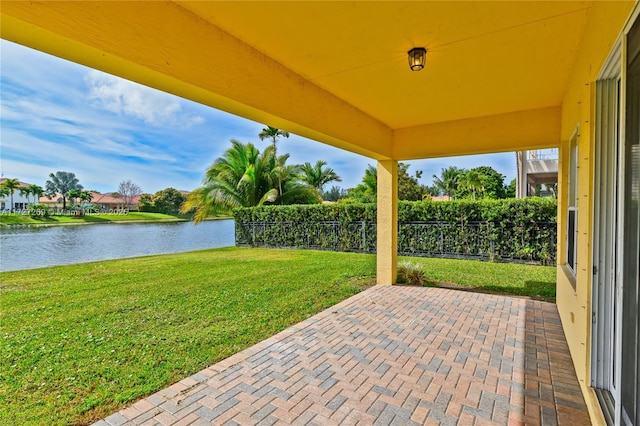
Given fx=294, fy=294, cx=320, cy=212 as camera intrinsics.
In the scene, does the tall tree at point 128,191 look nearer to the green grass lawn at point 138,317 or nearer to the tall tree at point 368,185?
the green grass lawn at point 138,317

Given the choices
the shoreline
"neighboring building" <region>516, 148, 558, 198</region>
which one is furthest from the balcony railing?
the shoreline

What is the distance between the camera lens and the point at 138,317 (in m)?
4.63

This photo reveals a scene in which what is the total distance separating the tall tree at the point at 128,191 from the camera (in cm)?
2164

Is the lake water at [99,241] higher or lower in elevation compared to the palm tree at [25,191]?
lower

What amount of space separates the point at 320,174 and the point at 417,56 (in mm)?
23035

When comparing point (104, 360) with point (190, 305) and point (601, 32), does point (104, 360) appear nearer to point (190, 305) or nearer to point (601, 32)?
point (190, 305)

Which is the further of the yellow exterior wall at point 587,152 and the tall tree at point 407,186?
the tall tree at point 407,186

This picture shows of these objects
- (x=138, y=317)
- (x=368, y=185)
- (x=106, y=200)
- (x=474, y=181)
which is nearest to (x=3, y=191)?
(x=106, y=200)

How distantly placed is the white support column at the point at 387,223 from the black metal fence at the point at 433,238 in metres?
4.37

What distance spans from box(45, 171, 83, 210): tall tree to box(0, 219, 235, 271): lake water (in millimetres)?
8501

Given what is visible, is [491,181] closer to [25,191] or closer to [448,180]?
[448,180]

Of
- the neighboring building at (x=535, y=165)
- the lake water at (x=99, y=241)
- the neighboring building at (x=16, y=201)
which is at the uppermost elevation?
the neighboring building at (x=535, y=165)

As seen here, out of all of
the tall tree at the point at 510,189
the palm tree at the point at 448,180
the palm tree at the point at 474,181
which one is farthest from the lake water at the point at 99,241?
the tall tree at the point at 510,189

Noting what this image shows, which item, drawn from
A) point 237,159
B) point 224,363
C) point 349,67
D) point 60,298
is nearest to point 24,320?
point 60,298
